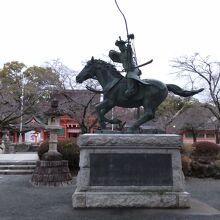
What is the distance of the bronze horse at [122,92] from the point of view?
28.1ft

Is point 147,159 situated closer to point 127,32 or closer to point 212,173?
point 127,32

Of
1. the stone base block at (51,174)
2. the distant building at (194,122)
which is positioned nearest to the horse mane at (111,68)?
the stone base block at (51,174)

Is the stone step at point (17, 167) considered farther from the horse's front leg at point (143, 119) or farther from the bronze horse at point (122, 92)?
the horse's front leg at point (143, 119)

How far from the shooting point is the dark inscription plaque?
309 inches

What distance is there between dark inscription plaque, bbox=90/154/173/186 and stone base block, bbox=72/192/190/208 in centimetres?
24

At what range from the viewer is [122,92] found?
8641mm

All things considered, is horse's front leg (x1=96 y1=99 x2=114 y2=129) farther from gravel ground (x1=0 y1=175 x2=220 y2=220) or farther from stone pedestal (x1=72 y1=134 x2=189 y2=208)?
gravel ground (x1=0 y1=175 x2=220 y2=220)

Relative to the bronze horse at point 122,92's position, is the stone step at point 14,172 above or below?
below

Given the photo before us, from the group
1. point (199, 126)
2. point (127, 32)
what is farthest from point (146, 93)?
point (199, 126)

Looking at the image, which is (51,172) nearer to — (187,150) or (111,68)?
(111,68)

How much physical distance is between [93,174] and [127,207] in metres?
1.10

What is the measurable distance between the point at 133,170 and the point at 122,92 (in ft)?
6.76

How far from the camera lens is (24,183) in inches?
539

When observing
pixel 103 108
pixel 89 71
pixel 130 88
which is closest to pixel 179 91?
pixel 130 88
